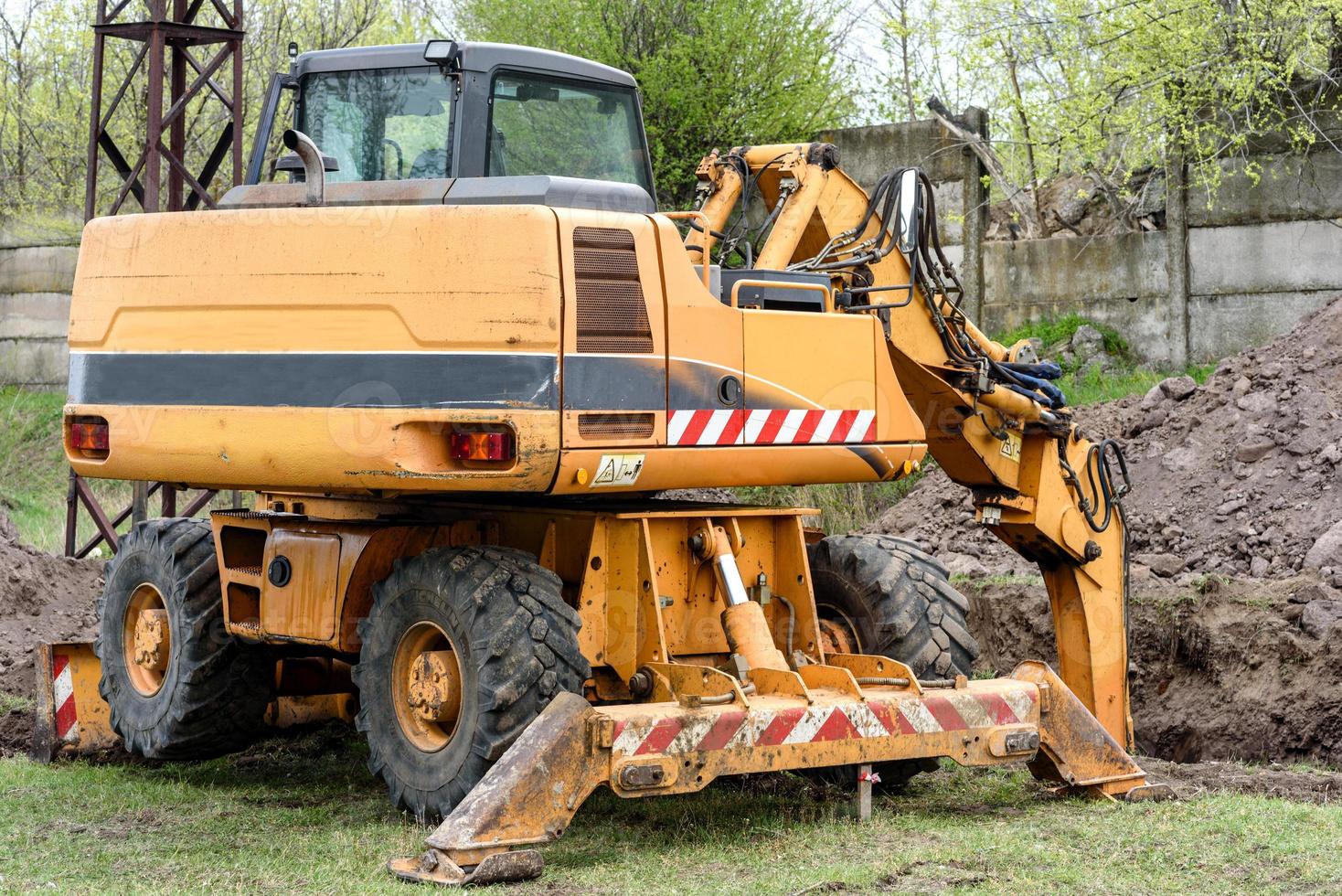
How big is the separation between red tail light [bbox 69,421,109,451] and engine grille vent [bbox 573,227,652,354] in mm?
2434

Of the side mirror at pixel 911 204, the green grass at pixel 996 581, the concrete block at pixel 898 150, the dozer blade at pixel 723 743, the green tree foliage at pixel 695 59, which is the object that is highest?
the green tree foliage at pixel 695 59

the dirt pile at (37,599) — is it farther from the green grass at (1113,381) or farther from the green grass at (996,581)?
the green grass at (1113,381)

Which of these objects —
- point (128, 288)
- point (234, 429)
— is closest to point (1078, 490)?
point (234, 429)

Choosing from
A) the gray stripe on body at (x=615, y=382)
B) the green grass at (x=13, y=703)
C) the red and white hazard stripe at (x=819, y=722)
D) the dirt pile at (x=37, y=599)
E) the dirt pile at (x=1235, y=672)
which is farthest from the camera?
the dirt pile at (x=37, y=599)

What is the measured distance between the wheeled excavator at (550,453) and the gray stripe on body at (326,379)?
1cm

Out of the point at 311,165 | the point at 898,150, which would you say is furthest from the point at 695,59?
the point at 311,165

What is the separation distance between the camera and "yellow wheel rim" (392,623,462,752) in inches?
251

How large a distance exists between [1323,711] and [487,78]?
235 inches

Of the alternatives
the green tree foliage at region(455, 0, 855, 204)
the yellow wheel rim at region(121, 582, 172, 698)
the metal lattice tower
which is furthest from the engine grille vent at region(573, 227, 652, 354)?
the green tree foliage at region(455, 0, 855, 204)

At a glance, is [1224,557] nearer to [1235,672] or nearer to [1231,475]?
[1231,475]

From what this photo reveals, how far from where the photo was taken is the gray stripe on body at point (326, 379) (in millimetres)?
5922

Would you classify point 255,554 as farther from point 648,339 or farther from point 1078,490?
point 1078,490

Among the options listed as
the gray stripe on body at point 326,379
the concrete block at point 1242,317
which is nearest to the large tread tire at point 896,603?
the gray stripe on body at point 326,379

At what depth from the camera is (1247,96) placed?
12812 mm
